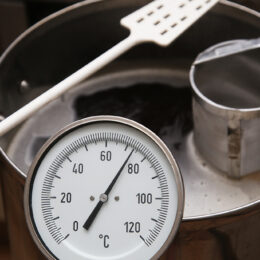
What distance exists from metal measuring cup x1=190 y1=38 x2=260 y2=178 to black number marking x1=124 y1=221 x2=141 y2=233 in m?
0.27

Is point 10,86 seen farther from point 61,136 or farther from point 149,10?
point 61,136

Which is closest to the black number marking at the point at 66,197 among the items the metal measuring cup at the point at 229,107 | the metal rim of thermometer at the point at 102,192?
the metal rim of thermometer at the point at 102,192

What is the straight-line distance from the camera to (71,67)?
107 centimetres

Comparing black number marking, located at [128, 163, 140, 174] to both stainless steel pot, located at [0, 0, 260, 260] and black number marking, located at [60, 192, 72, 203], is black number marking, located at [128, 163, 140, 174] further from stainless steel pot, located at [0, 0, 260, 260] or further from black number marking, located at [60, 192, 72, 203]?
stainless steel pot, located at [0, 0, 260, 260]

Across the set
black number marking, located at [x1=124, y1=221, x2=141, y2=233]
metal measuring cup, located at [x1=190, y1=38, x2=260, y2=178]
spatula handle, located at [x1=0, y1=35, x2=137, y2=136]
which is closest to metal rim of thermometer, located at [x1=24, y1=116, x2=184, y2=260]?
black number marking, located at [x1=124, y1=221, x2=141, y2=233]

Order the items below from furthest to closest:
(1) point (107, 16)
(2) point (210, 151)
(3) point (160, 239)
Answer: (1) point (107, 16)
(2) point (210, 151)
(3) point (160, 239)

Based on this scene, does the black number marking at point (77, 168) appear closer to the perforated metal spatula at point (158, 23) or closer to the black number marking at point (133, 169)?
the black number marking at point (133, 169)

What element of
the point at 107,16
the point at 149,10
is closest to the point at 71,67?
the point at 107,16

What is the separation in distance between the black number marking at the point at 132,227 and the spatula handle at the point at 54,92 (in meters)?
0.21

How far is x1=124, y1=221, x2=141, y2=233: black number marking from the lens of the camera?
61 cm

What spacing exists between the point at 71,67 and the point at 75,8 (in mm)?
125

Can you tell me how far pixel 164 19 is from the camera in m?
0.90

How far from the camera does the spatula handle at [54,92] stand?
2.41 feet

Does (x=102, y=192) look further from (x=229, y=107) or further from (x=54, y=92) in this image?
(x=229, y=107)
